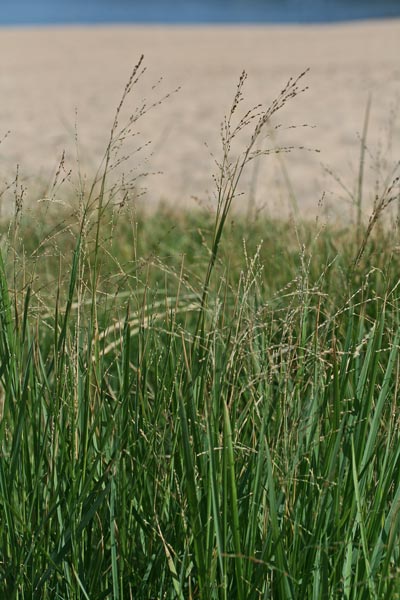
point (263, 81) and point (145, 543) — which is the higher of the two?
point (263, 81)

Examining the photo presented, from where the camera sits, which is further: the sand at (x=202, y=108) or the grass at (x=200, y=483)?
the sand at (x=202, y=108)

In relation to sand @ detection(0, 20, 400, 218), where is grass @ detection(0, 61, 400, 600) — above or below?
below

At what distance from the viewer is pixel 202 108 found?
9.44 meters

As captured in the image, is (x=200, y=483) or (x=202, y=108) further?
(x=202, y=108)

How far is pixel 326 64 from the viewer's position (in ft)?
44.0

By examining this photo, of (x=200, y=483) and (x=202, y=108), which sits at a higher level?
(x=202, y=108)

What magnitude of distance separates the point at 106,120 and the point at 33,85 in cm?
309

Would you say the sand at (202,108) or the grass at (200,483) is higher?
the sand at (202,108)

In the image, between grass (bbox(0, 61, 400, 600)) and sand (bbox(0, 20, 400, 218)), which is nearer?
grass (bbox(0, 61, 400, 600))

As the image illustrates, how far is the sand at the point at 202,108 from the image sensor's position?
5387 millimetres

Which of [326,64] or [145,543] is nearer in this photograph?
[145,543]

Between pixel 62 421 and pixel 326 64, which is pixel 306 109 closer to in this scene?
pixel 326 64

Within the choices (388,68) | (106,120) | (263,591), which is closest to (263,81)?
(388,68)

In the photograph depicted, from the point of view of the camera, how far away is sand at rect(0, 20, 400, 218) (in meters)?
5.39
